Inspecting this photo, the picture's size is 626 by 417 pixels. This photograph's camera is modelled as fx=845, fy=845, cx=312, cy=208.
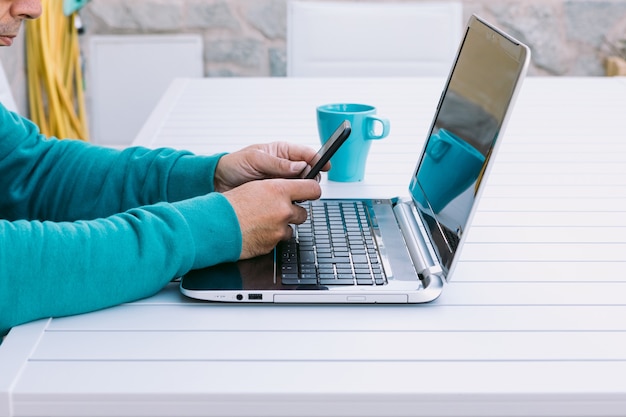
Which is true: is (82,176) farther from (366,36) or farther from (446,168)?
(366,36)

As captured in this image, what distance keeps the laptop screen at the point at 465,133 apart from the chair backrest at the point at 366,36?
119cm

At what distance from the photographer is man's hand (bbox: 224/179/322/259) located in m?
0.96

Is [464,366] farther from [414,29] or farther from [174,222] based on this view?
[414,29]

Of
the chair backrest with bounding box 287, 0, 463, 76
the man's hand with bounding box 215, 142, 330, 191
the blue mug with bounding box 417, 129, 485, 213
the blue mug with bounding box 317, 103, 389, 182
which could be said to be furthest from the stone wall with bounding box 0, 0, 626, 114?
the blue mug with bounding box 417, 129, 485, 213

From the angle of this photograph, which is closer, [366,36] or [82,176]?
[82,176]

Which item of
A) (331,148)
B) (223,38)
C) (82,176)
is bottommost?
(223,38)

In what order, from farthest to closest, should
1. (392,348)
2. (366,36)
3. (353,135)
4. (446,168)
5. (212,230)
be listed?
(366,36)
(353,135)
(446,168)
(212,230)
(392,348)

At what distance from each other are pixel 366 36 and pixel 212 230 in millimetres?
1524

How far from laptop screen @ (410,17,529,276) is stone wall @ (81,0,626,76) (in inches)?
88.5

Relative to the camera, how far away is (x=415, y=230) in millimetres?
1066

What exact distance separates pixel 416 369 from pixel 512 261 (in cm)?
32

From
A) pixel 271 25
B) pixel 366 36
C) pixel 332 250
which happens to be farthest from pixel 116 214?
pixel 271 25

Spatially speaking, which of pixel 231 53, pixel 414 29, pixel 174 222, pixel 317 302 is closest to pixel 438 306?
pixel 317 302

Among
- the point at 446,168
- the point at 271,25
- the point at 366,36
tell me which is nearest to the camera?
the point at 446,168
